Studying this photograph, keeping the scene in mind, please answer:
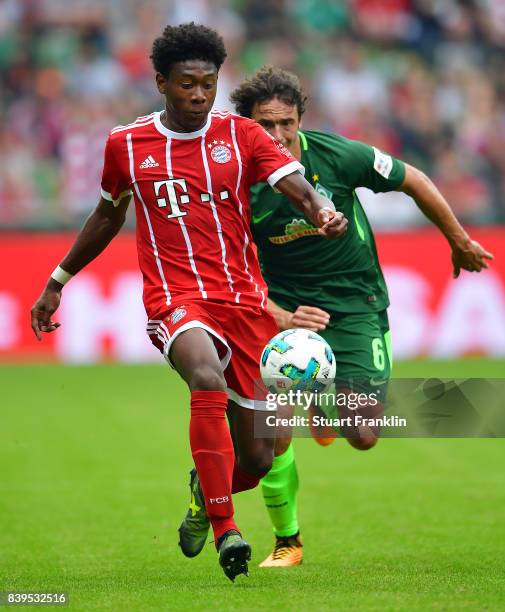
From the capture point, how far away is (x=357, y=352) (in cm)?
700

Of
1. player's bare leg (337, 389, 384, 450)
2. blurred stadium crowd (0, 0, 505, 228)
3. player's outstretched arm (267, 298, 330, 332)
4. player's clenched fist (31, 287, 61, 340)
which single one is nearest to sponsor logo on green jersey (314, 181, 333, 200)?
player's outstretched arm (267, 298, 330, 332)

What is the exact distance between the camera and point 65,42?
1952cm

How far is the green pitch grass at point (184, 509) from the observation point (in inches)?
208

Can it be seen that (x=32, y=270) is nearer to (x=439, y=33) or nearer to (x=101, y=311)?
(x=101, y=311)

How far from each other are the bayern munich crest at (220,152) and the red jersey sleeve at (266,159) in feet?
0.37

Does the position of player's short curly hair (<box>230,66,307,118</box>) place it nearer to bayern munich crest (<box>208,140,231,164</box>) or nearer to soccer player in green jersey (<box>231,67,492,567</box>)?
soccer player in green jersey (<box>231,67,492,567</box>)

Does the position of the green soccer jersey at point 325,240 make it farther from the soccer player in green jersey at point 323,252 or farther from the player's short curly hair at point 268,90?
the player's short curly hair at point 268,90

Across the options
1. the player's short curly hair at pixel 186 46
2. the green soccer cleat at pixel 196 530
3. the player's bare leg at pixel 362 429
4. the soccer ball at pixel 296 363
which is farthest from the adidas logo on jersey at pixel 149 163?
the player's bare leg at pixel 362 429

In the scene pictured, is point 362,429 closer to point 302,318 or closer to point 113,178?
point 302,318

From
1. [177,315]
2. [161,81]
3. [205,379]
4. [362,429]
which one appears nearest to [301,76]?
[362,429]

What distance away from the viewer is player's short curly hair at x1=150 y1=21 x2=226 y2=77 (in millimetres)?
5586

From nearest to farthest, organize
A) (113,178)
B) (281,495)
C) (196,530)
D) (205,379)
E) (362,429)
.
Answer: (205,379) → (113,178) → (196,530) → (281,495) → (362,429)

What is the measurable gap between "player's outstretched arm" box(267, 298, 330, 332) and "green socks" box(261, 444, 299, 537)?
73 centimetres

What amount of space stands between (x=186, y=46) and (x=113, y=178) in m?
0.73
